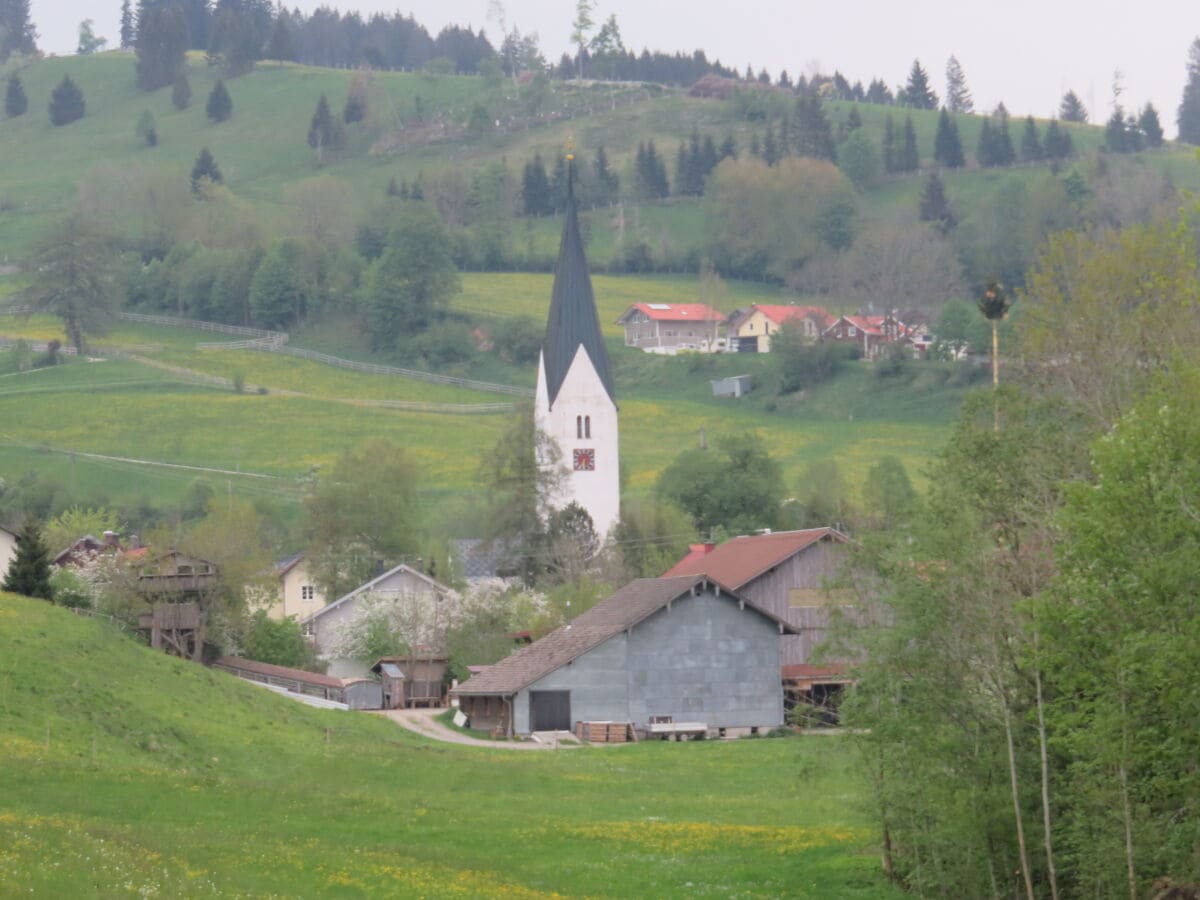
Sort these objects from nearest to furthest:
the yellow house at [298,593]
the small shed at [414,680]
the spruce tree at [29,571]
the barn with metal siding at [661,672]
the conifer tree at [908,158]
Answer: the spruce tree at [29,571] < the barn with metal siding at [661,672] < the small shed at [414,680] < the yellow house at [298,593] < the conifer tree at [908,158]

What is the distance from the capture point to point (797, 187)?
582ft

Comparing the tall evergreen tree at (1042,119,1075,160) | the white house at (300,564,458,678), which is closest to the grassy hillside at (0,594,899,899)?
the white house at (300,564,458,678)

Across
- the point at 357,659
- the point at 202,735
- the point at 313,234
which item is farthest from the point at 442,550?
the point at 313,234

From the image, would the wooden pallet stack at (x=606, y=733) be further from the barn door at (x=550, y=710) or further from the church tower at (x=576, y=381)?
the church tower at (x=576, y=381)

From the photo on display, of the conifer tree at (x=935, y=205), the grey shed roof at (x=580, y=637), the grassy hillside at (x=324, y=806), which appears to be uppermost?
the conifer tree at (x=935, y=205)

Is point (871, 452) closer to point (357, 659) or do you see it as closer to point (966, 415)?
point (357, 659)

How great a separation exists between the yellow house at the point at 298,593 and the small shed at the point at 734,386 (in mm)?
49890

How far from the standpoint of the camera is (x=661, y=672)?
186 feet

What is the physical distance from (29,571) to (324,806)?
1844 cm

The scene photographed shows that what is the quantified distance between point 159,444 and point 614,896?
287 ft

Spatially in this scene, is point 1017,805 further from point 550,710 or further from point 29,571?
point 550,710

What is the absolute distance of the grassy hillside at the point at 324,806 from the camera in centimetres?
2250

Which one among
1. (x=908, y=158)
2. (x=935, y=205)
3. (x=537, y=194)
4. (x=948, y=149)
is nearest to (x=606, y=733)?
(x=935, y=205)

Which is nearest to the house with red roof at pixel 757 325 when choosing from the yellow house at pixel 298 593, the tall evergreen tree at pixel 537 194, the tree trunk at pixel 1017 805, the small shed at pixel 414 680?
the tall evergreen tree at pixel 537 194
